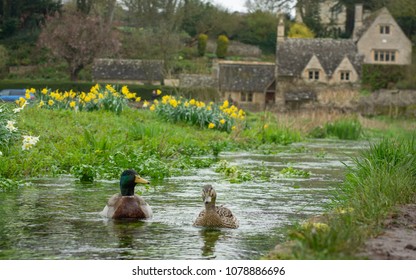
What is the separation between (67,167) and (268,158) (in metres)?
7.10

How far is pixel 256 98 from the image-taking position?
248ft

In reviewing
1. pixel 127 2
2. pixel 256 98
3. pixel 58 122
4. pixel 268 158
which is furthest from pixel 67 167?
pixel 127 2

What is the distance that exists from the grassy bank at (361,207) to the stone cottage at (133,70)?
5875 cm

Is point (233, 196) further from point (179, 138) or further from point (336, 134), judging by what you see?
point (336, 134)

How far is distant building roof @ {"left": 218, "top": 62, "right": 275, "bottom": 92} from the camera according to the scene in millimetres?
74688

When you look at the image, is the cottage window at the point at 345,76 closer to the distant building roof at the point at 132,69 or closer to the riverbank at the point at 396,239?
the distant building roof at the point at 132,69

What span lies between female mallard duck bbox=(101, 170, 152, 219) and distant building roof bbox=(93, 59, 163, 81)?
61477 millimetres

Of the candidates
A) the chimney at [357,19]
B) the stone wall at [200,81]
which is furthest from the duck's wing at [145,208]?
the chimney at [357,19]

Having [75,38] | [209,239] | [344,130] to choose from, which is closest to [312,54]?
[75,38]

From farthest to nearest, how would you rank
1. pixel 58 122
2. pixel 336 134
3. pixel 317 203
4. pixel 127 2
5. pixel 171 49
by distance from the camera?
1. pixel 127 2
2. pixel 171 49
3. pixel 336 134
4. pixel 58 122
5. pixel 317 203

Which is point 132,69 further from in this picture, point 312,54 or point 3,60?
point 312,54

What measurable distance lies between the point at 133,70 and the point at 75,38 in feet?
19.2

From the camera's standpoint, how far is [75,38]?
71.6 m

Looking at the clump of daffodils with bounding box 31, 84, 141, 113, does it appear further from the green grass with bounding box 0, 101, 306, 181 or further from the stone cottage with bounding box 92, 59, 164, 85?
the stone cottage with bounding box 92, 59, 164, 85
